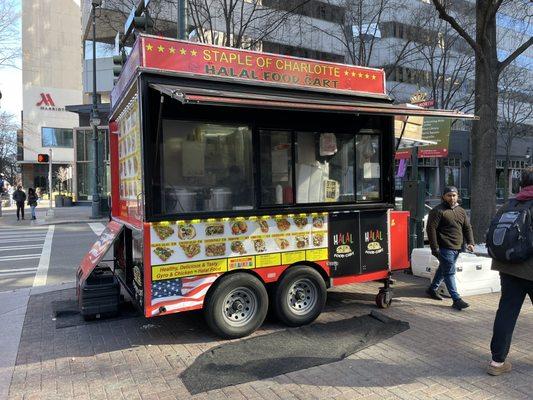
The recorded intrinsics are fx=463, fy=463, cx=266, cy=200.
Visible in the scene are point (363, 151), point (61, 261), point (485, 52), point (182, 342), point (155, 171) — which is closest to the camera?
point (155, 171)

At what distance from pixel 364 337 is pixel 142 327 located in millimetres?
2606

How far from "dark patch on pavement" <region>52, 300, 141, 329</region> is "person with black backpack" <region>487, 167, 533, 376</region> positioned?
4.20 meters

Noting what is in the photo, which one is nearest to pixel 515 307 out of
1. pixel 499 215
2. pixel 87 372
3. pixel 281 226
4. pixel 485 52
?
pixel 499 215

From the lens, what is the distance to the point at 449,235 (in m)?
6.18

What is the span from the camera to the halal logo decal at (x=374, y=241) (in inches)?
235

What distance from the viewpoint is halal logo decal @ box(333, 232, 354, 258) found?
5719 millimetres

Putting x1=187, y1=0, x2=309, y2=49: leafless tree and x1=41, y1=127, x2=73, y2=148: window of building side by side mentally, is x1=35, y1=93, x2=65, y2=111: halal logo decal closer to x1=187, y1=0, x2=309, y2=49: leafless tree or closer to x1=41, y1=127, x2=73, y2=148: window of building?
x1=41, y1=127, x2=73, y2=148: window of building

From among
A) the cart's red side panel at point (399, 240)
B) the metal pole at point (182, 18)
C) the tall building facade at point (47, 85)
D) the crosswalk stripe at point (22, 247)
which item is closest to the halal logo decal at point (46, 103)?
the tall building facade at point (47, 85)

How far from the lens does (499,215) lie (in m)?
4.05

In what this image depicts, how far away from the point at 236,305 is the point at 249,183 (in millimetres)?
1373

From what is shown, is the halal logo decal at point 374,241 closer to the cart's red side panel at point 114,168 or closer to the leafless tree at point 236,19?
the cart's red side panel at point 114,168

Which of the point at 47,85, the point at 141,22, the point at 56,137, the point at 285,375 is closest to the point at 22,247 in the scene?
the point at 141,22

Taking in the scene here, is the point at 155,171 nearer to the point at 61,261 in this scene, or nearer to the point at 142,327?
the point at 142,327

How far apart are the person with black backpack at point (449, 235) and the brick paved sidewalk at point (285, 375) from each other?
14.4 inches
